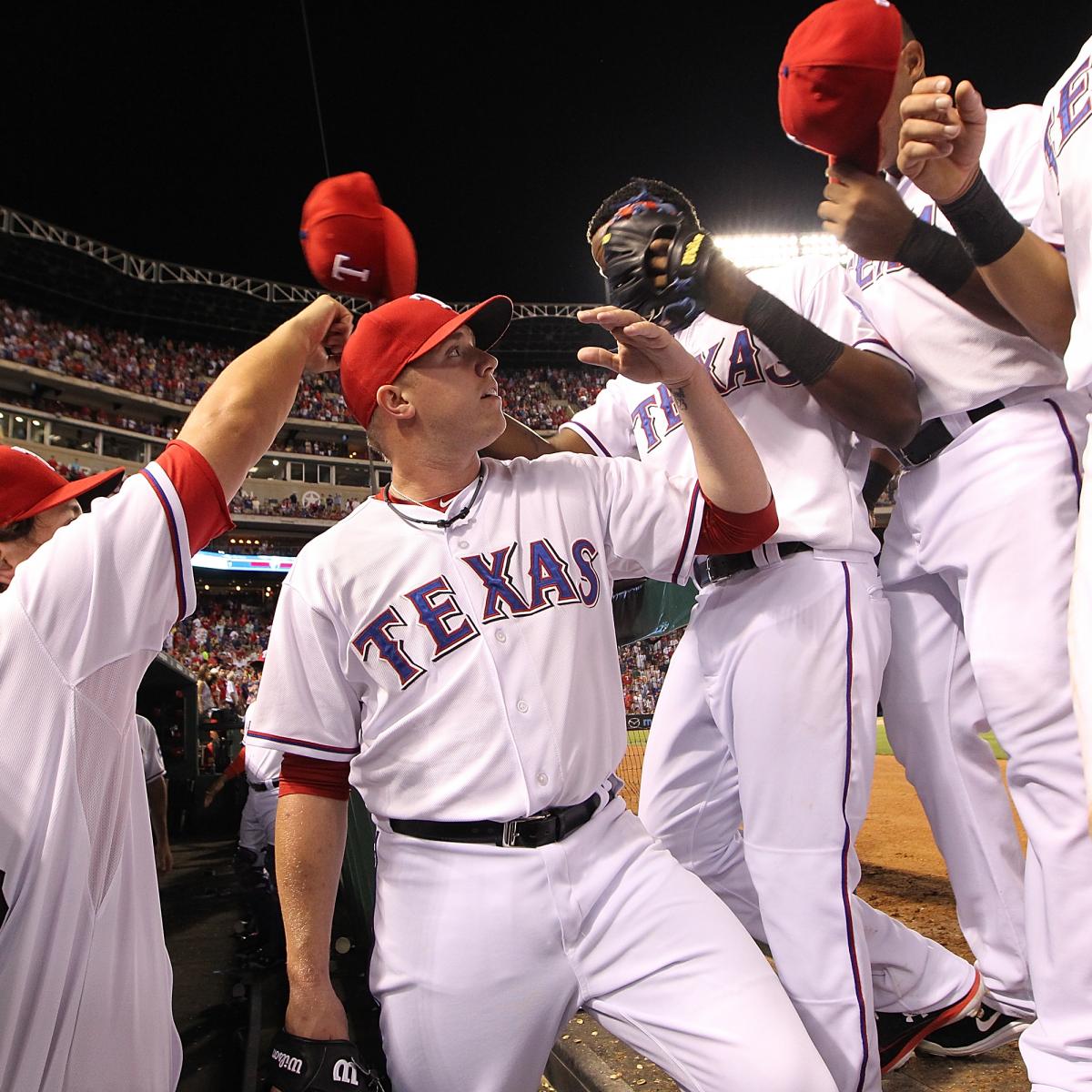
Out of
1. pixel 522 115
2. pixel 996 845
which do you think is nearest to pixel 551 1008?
pixel 996 845

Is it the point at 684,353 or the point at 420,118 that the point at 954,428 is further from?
the point at 420,118

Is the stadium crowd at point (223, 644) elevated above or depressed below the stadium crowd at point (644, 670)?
above

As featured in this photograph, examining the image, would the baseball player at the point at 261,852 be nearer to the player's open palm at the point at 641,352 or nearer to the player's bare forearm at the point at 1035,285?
the player's open palm at the point at 641,352

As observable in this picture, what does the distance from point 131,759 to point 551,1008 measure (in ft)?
3.10

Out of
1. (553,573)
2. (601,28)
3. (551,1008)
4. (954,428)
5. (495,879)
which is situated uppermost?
(601,28)

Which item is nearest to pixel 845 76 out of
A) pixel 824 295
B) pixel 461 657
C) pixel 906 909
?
pixel 824 295

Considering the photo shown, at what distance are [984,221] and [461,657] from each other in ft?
4.29

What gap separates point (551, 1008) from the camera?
5.44ft

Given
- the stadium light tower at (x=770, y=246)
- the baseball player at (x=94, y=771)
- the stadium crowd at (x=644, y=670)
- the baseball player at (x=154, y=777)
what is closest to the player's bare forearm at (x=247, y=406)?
the baseball player at (x=94, y=771)

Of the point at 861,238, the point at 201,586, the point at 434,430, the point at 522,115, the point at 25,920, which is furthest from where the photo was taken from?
the point at 201,586

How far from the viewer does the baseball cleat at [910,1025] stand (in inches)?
82.8

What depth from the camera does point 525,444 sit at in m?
2.74

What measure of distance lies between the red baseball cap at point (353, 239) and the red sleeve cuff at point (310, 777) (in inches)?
48.9

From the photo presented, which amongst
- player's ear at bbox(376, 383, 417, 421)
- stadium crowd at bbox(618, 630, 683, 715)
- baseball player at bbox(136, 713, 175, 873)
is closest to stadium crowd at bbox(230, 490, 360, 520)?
stadium crowd at bbox(618, 630, 683, 715)
